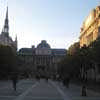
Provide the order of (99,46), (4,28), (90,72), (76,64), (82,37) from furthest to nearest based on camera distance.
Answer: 1. (4,28)
2. (82,37)
3. (90,72)
4. (76,64)
5. (99,46)

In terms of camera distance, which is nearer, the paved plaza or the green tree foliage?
the paved plaza

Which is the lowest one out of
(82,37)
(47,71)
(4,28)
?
(47,71)

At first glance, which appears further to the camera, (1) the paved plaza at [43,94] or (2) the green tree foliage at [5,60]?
(2) the green tree foliage at [5,60]

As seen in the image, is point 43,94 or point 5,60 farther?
point 5,60

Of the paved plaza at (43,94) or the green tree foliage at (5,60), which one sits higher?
the green tree foliage at (5,60)

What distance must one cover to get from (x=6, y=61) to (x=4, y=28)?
90844 mm

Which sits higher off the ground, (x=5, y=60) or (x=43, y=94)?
(x=5, y=60)

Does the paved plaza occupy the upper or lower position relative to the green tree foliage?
lower

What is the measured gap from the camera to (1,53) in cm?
7862

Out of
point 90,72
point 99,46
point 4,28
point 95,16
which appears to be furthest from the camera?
point 4,28

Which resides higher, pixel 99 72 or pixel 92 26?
pixel 92 26

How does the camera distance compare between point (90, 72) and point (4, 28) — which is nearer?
point (90, 72)

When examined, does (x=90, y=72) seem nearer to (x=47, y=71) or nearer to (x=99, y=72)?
(x=99, y=72)

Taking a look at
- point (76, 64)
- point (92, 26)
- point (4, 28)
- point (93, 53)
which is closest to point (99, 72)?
point (76, 64)
